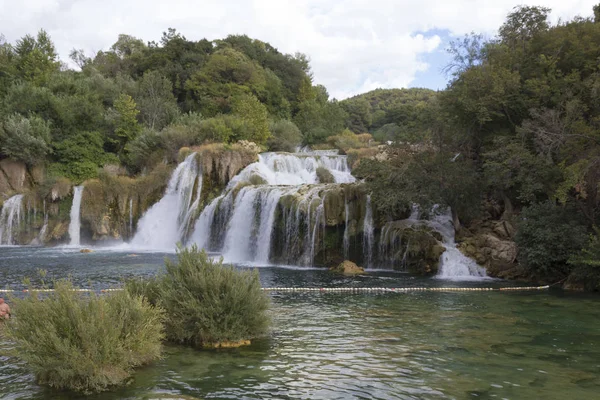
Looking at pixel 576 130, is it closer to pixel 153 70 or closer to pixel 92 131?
pixel 92 131

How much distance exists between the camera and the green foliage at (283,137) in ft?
128

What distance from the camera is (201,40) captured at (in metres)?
56.5

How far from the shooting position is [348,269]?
17.9 metres

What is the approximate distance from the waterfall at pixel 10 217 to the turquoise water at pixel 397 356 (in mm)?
23653

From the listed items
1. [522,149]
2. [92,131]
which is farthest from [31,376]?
[92,131]

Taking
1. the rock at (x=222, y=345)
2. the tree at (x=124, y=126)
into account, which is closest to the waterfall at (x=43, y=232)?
the tree at (x=124, y=126)

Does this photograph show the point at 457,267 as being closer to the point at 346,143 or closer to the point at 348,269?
the point at 348,269

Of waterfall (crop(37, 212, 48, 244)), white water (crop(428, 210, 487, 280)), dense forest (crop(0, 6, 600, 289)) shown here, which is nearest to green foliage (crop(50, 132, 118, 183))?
dense forest (crop(0, 6, 600, 289))

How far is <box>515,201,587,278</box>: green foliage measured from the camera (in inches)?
575

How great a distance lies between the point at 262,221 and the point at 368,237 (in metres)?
4.90

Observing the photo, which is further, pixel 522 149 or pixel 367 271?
pixel 367 271

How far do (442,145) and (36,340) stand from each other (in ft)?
53.6

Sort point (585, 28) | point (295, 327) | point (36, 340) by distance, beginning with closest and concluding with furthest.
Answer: point (36, 340)
point (295, 327)
point (585, 28)

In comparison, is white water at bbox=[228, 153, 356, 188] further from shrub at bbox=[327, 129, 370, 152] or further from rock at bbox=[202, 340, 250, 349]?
rock at bbox=[202, 340, 250, 349]
